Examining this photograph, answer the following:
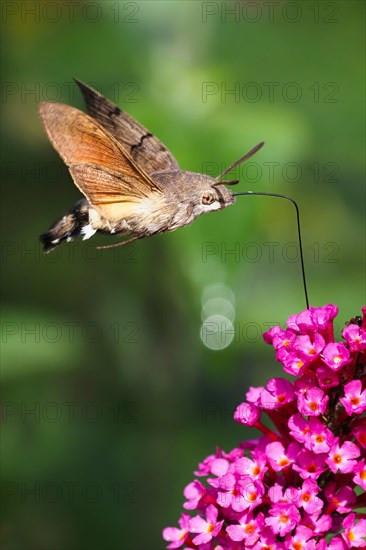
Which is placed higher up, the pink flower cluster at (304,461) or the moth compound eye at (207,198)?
the moth compound eye at (207,198)

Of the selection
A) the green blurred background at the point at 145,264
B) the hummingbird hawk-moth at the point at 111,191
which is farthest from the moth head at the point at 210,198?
the green blurred background at the point at 145,264

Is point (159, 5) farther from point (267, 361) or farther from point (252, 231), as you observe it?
point (267, 361)

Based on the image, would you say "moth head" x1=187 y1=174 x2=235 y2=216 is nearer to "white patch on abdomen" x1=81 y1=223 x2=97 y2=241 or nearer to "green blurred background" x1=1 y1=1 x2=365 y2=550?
"white patch on abdomen" x1=81 y1=223 x2=97 y2=241

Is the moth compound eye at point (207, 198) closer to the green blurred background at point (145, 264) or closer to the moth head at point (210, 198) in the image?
the moth head at point (210, 198)

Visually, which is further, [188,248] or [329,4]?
[329,4]

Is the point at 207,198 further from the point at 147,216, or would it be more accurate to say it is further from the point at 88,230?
the point at 88,230

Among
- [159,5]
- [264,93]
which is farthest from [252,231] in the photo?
[159,5]

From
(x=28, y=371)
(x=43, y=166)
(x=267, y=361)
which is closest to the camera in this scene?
(x=28, y=371)
